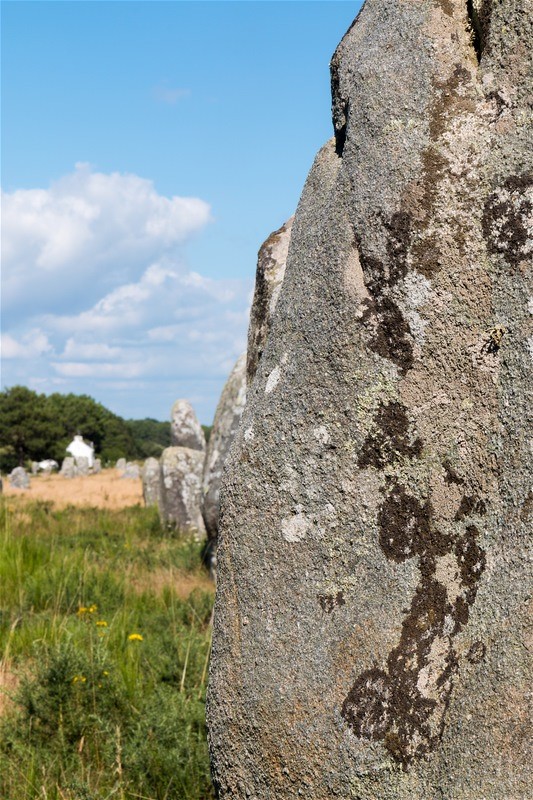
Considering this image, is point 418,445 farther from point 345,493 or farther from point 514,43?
point 514,43

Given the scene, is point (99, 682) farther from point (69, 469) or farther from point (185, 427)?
point (69, 469)

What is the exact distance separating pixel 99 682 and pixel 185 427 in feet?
38.2

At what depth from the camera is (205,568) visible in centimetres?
947

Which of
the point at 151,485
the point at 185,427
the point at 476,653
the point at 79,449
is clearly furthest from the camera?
the point at 79,449

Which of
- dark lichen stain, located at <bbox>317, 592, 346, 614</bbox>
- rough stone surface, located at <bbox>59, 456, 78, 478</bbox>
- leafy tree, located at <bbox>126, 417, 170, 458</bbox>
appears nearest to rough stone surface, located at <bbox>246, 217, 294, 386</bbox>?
dark lichen stain, located at <bbox>317, 592, 346, 614</bbox>

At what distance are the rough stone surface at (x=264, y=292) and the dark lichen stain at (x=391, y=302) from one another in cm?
107

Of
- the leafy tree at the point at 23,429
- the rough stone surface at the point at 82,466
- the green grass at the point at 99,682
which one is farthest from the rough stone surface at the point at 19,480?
the green grass at the point at 99,682

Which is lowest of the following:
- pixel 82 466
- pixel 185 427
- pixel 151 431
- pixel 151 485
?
pixel 151 485

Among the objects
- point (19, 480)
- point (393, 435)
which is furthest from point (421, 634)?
point (19, 480)

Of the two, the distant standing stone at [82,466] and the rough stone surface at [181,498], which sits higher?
the distant standing stone at [82,466]

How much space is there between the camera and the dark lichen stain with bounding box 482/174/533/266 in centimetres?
207

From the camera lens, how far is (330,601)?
84.2 inches

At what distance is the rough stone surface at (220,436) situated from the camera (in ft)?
28.8

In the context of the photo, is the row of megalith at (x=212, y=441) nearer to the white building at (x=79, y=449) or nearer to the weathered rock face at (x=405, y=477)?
the weathered rock face at (x=405, y=477)
